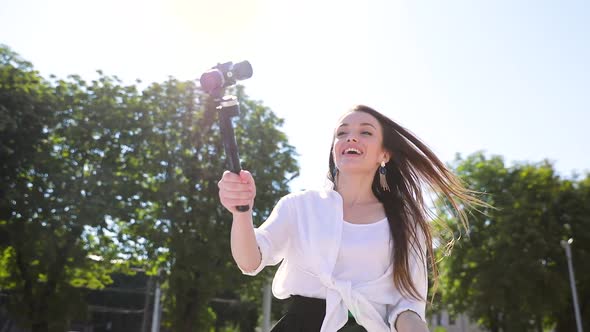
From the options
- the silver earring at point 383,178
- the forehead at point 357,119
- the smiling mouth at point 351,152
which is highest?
the forehead at point 357,119

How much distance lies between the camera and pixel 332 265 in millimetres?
2766

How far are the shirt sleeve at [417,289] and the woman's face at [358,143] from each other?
0.55 m

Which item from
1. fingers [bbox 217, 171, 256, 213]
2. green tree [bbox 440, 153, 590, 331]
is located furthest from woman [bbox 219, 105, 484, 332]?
green tree [bbox 440, 153, 590, 331]

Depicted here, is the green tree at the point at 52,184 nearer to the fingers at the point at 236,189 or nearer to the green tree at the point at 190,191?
the green tree at the point at 190,191

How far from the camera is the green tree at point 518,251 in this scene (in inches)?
1116

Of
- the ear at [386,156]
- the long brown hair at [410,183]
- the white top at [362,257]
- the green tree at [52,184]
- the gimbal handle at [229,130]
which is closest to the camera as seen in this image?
the gimbal handle at [229,130]

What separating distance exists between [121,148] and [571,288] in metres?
24.0

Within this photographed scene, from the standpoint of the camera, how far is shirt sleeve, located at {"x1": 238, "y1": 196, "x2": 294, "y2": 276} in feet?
9.28

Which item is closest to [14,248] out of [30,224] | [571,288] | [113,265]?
[30,224]

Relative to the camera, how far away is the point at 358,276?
2.81 meters

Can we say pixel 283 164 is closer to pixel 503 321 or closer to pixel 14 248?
pixel 14 248

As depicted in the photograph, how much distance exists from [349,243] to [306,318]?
0.43 metres

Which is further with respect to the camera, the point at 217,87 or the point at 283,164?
the point at 283,164

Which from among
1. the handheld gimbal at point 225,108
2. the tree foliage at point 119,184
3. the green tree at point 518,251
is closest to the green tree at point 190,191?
the tree foliage at point 119,184
